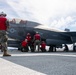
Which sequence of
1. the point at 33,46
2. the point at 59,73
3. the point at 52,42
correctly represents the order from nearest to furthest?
the point at 59,73, the point at 33,46, the point at 52,42

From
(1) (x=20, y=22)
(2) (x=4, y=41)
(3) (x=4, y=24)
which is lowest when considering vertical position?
(2) (x=4, y=41)

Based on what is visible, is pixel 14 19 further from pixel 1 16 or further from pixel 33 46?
pixel 1 16

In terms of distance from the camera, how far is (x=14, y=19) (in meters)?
21.4

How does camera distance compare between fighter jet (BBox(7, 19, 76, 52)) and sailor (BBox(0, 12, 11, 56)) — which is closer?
sailor (BBox(0, 12, 11, 56))

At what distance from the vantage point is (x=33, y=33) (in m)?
21.1

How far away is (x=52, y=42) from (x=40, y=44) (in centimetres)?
139

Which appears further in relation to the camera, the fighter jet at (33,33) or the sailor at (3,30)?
the fighter jet at (33,33)

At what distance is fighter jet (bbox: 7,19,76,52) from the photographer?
2092 centimetres

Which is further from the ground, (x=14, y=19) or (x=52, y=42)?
(x=14, y=19)

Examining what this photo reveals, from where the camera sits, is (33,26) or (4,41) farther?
(33,26)

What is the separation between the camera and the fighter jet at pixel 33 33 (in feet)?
68.6

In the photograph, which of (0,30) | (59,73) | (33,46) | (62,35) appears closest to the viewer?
(59,73)

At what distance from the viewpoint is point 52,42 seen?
67.9 ft

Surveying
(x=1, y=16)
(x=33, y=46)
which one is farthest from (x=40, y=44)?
(x=1, y=16)
